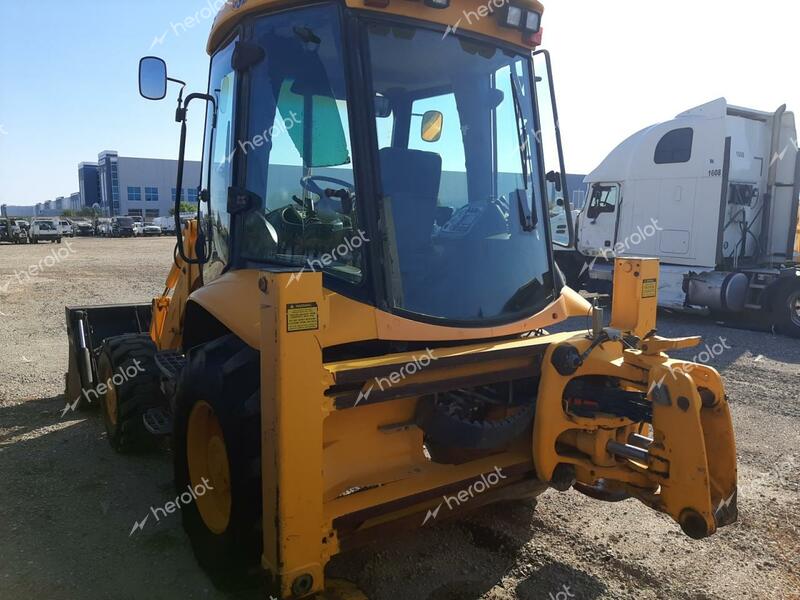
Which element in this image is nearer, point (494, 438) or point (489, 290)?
point (494, 438)

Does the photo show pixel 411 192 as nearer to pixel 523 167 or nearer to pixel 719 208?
pixel 523 167

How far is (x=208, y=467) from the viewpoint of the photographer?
2.96 meters

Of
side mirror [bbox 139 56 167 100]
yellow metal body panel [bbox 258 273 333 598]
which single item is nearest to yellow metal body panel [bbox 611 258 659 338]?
yellow metal body panel [bbox 258 273 333 598]

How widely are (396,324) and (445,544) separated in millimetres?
1371

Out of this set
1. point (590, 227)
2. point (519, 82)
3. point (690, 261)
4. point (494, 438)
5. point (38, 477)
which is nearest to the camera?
point (494, 438)

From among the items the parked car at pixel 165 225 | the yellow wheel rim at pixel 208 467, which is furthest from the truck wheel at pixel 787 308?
the parked car at pixel 165 225

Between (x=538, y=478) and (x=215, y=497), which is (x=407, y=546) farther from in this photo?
(x=215, y=497)

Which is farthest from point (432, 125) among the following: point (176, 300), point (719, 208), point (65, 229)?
point (65, 229)

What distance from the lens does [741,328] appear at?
999 centimetres

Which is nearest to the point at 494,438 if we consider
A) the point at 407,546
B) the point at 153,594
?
the point at 407,546

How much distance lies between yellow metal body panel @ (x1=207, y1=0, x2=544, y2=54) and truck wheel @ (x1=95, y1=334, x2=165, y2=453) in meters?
2.44

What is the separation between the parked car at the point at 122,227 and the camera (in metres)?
43.8

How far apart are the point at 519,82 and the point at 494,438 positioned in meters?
1.82

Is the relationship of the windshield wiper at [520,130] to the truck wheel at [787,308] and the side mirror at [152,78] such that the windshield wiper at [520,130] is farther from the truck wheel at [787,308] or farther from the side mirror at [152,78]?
the truck wheel at [787,308]
